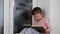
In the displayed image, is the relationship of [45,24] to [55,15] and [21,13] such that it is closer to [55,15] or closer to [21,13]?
[55,15]

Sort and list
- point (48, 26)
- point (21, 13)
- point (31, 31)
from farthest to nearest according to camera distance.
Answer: point (21, 13), point (48, 26), point (31, 31)

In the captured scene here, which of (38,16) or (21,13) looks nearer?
(38,16)

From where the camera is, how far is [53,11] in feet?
4.96

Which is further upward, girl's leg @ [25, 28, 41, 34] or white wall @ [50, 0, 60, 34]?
white wall @ [50, 0, 60, 34]

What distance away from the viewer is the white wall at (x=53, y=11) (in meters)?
1.50

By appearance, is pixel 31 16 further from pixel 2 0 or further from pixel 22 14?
pixel 2 0

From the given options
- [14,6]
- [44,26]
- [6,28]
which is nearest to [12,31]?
[6,28]

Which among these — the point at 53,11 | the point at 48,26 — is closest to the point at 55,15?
the point at 53,11

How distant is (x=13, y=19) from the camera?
5.29ft

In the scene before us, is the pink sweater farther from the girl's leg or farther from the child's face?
the girl's leg

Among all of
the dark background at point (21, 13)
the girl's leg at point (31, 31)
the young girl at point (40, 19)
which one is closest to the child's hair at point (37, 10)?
the young girl at point (40, 19)

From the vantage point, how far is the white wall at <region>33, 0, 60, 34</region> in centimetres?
150

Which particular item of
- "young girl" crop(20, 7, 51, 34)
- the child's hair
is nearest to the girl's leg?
"young girl" crop(20, 7, 51, 34)

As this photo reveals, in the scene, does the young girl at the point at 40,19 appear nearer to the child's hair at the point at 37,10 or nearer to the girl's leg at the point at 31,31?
the child's hair at the point at 37,10
